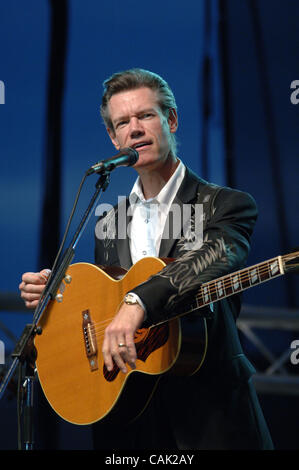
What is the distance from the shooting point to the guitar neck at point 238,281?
1661 mm

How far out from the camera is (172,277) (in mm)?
1818

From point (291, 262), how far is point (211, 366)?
53cm

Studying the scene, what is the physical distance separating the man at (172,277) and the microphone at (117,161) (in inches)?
7.5

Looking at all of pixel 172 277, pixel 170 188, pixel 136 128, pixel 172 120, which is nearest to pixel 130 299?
pixel 172 277

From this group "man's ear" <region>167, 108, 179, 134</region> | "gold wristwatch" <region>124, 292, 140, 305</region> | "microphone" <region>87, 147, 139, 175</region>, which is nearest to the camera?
"gold wristwatch" <region>124, 292, 140, 305</region>

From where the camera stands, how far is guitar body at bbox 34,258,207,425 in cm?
184

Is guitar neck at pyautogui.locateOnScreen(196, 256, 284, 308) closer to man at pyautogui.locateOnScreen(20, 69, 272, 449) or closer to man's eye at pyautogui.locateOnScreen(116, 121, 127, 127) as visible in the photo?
man at pyautogui.locateOnScreen(20, 69, 272, 449)

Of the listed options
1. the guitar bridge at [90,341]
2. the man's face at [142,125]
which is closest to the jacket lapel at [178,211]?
the man's face at [142,125]

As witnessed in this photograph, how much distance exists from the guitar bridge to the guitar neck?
49 cm

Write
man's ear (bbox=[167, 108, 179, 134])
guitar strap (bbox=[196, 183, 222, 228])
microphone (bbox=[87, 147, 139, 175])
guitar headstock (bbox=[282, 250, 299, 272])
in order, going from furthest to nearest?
man's ear (bbox=[167, 108, 179, 134]), guitar strap (bbox=[196, 183, 222, 228]), microphone (bbox=[87, 147, 139, 175]), guitar headstock (bbox=[282, 250, 299, 272])

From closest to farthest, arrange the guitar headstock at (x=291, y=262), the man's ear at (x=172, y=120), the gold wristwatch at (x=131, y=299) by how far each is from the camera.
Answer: the guitar headstock at (x=291, y=262)
the gold wristwatch at (x=131, y=299)
the man's ear at (x=172, y=120)

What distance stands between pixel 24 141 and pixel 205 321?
296 centimetres

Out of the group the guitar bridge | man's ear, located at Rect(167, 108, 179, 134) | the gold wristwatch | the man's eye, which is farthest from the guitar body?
man's ear, located at Rect(167, 108, 179, 134)

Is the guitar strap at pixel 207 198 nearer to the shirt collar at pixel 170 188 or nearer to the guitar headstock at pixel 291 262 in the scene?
the shirt collar at pixel 170 188
